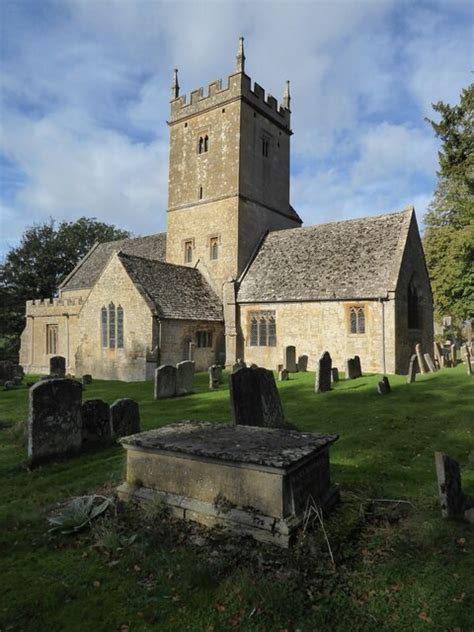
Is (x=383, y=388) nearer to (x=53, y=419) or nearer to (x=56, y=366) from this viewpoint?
(x=53, y=419)

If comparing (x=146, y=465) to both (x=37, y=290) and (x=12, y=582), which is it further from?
(x=37, y=290)

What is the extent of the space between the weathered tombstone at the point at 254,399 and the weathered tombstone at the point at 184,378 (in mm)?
6720

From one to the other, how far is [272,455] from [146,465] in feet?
5.84

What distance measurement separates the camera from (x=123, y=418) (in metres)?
9.11

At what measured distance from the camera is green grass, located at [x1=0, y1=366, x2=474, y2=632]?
355cm

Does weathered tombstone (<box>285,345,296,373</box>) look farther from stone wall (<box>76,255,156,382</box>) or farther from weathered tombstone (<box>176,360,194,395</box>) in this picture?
weathered tombstone (<box>176,360,194,395</box>)

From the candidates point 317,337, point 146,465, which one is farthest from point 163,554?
point 317,337

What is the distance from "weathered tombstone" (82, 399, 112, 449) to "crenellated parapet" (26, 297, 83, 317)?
1995 cm

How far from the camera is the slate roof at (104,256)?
110 ft

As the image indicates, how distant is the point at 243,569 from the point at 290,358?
58.2 ft

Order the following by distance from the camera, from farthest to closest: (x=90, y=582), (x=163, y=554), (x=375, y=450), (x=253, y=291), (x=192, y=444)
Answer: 1. (x=253, y=291)
2. (x=375, y=450)
3. (x=192, y=444)
4. (x=163, y=554)
5. (x=90, y=582)

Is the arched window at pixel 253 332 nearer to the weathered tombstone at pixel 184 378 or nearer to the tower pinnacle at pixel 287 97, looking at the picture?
the weathered tombstone at pixel 184 378

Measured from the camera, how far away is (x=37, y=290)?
1789 inches

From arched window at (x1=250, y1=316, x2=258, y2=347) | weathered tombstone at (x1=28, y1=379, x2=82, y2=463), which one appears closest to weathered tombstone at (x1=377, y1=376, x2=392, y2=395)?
weathered tombstone at (x1=28, y1=379, x2=82, y2=463)
